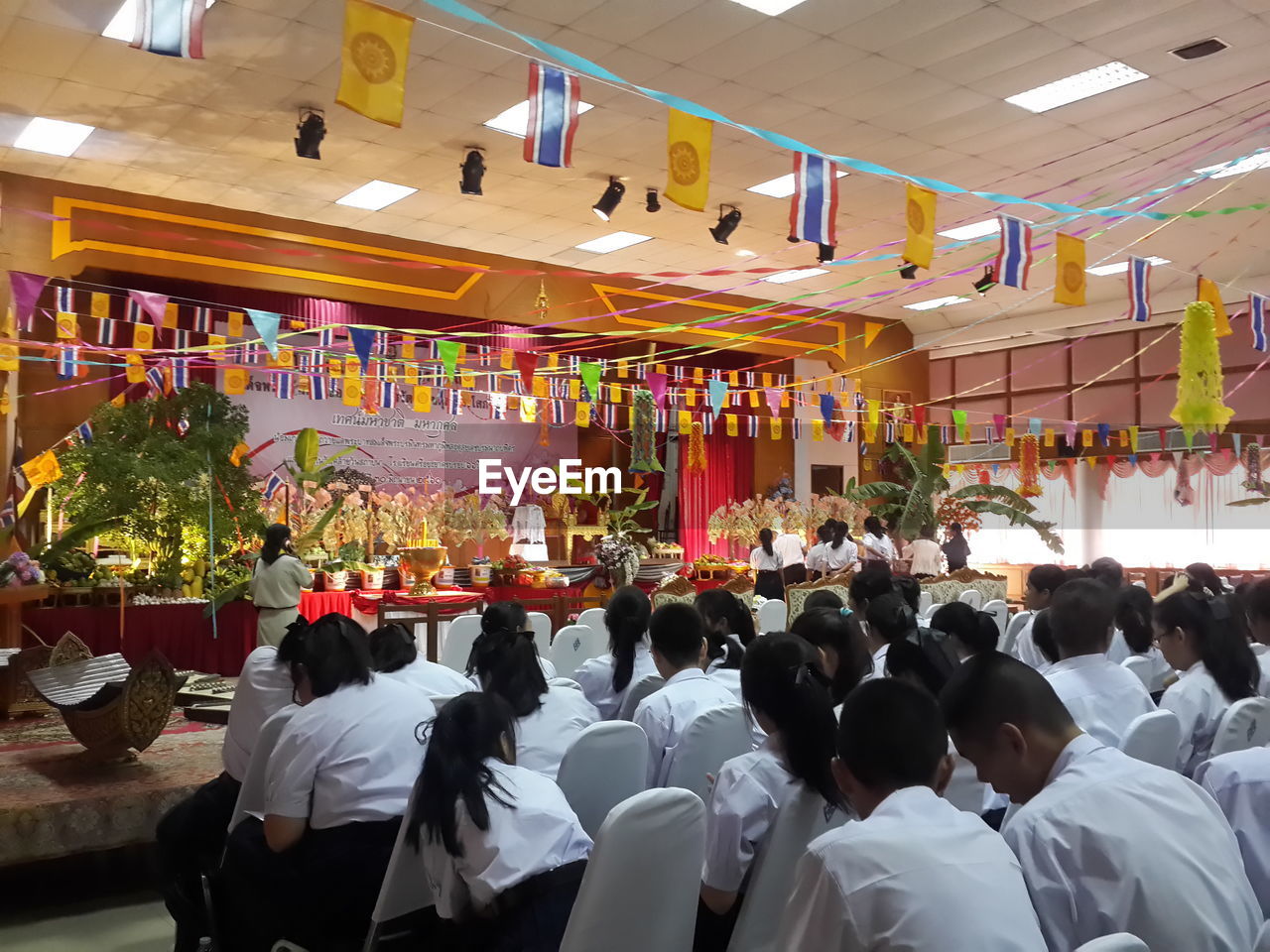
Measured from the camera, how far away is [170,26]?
12.6 feet

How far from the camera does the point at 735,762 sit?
7.26 feet

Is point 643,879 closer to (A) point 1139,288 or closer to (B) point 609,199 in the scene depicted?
(A) point 1139,288

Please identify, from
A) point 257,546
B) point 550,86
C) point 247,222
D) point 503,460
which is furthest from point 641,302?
point 550,86

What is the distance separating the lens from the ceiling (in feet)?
21.8

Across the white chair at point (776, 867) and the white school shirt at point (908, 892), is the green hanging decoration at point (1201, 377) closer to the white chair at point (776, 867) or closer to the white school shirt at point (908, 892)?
the white chair at point (776, 867)

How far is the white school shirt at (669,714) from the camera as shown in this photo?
121 inches

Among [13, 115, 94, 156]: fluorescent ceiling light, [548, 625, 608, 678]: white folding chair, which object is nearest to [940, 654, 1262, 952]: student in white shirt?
[548, 625, 608, 678]: white folding chair

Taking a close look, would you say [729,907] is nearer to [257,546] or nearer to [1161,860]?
[1161,860]

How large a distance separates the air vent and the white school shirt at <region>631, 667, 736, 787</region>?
5.94 m

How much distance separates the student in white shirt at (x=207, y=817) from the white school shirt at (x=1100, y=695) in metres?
2.30

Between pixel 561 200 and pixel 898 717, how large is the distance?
9.22m

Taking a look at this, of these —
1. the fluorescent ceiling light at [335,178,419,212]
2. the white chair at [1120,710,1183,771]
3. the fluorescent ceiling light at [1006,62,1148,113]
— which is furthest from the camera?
the fluorescent ceiling light at [335,178,419,212]

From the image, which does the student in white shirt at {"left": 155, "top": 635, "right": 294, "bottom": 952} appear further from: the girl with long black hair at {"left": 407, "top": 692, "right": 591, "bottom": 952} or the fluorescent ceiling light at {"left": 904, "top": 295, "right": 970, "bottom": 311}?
the fluorescent ceiling light at {"left": 904, "top": 295, "right": 970, "bottom": 311}

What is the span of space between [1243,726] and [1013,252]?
13.9 feet
